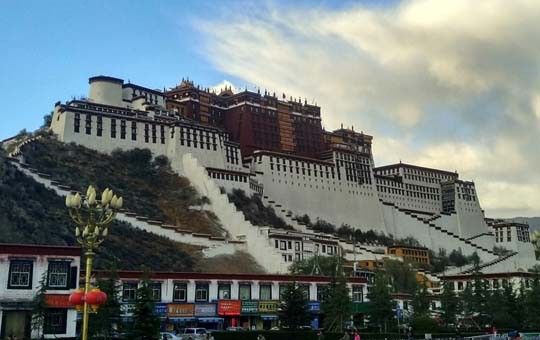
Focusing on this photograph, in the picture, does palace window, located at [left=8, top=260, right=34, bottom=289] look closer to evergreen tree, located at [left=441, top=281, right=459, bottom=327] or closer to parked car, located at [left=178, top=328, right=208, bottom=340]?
parked car, located at [left=178, top=328, right=208, bottom=340]

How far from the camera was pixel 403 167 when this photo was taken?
129500mm

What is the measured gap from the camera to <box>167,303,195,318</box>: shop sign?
4269 centimetres

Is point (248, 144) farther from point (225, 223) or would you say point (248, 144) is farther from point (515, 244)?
point (515, 244)

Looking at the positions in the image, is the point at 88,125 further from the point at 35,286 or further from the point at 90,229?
the point at 90,229

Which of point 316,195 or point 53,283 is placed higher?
point 316,195

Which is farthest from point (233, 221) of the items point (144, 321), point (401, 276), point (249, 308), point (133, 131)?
point (144, 321)

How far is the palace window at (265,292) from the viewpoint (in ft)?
154

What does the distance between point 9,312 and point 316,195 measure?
248ft

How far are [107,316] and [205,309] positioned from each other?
40.1ft

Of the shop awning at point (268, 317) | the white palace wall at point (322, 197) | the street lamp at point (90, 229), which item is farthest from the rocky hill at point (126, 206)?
the street lamp at point (90, 229)

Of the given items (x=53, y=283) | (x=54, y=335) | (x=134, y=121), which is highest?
(x=134, y=121)

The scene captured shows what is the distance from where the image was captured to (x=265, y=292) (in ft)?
155

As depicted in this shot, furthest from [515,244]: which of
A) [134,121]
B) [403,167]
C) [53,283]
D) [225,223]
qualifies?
→ [53,283]

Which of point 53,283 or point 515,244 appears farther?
point 515,244
